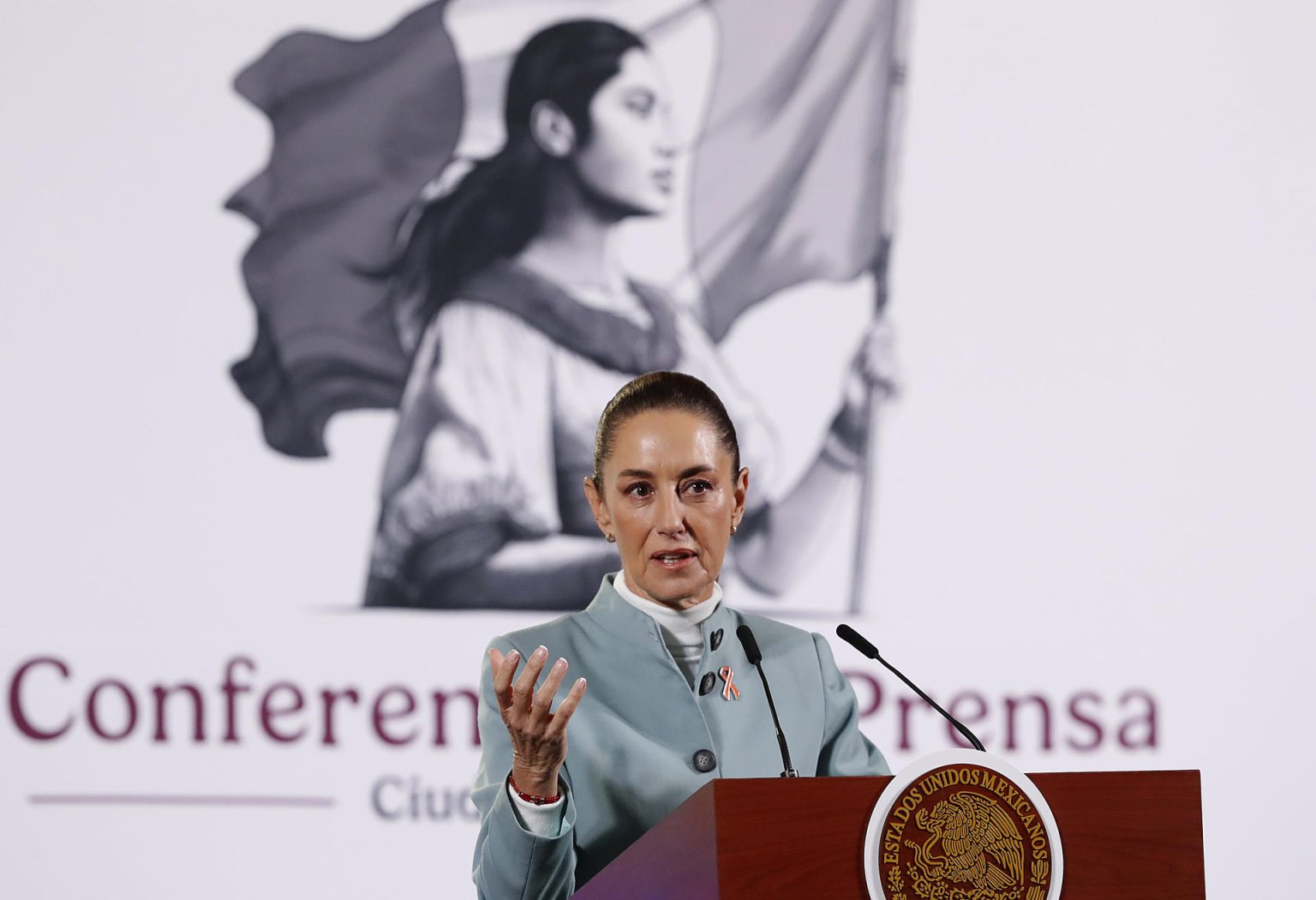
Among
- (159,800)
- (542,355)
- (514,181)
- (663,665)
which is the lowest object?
(159,800)

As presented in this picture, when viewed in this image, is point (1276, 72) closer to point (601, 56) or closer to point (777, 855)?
point (601, 56)

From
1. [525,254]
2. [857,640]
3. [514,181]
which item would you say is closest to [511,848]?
[857,640]

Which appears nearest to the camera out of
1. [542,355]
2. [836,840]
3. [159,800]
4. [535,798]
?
[836,840]

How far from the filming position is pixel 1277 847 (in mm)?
3854

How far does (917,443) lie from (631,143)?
3.44 ft

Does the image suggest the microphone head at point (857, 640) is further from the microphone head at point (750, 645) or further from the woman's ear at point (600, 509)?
the woman's ear at point (600, 509)

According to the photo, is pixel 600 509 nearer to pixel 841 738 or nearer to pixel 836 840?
pixel 841 738

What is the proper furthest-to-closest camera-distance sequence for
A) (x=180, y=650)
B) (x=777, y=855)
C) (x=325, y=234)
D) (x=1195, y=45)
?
(x=1195, y=45) < (x=325, y=234) < (x=180, y=650) < (x=777, y=855)

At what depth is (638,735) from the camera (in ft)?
7.26

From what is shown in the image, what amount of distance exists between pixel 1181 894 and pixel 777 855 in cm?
47

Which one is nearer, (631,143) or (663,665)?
(663,665)

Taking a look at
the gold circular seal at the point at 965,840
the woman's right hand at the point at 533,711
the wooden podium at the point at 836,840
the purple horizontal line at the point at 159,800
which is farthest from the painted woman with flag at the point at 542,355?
the gold circular seal at the point at 965,840

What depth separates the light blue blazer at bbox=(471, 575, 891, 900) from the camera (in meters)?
2.00

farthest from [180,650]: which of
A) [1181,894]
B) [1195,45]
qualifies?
[1195,45]
